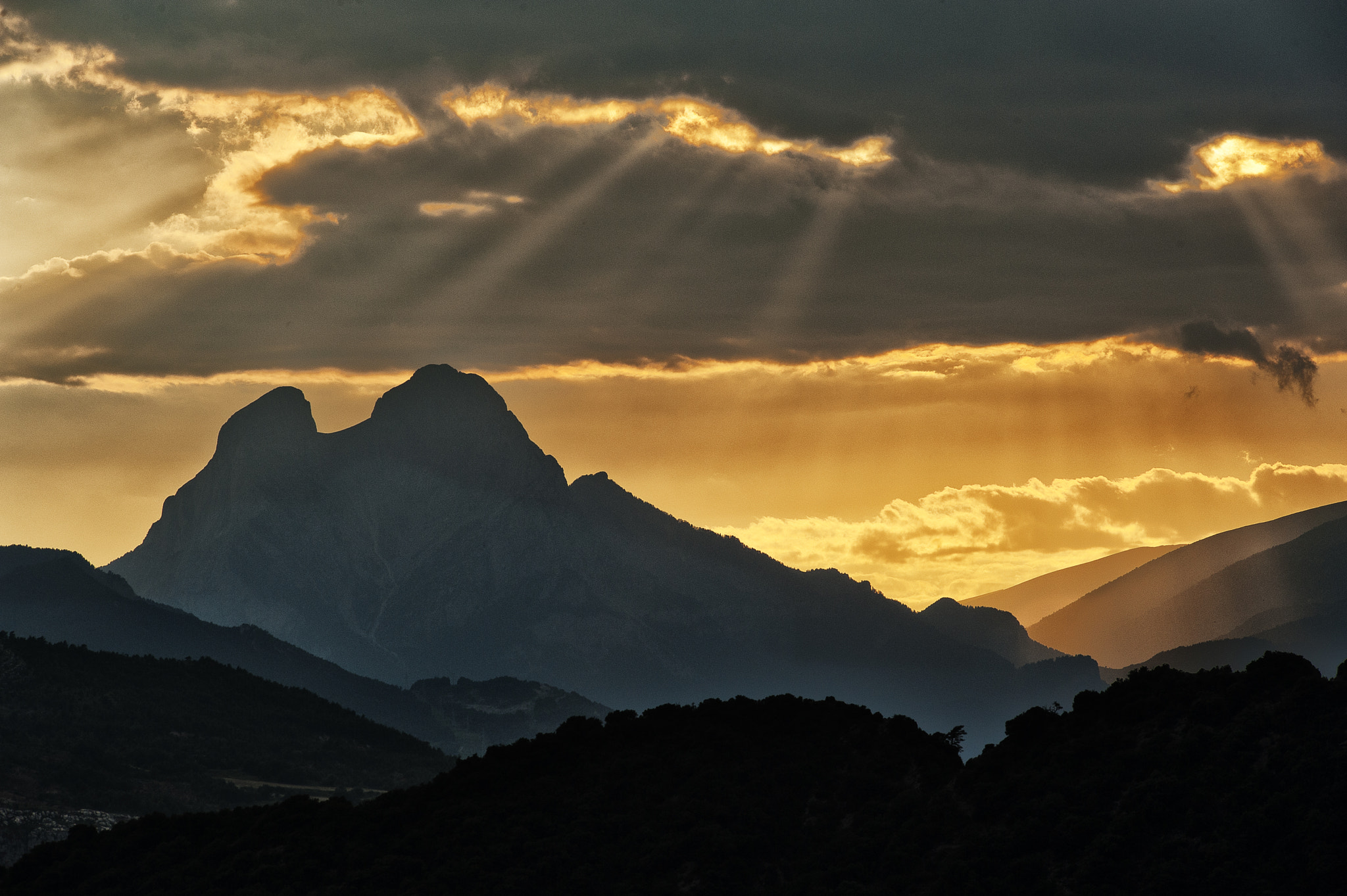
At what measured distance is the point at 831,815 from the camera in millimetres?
104062

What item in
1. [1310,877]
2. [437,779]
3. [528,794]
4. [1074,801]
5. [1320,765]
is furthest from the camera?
[437,779]

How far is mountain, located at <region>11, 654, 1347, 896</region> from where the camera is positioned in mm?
84438

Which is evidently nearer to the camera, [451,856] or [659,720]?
[451,856]

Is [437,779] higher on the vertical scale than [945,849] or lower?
higher

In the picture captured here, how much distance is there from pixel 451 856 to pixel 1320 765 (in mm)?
55622

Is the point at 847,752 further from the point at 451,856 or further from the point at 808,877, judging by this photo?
the point at 451,856

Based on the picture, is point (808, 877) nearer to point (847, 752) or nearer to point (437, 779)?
point (847, 752)

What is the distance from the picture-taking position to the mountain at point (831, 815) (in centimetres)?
8444

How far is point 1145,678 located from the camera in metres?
106

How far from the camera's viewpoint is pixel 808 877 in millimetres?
95500

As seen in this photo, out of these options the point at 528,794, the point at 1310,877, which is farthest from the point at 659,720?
the point at 1310,877

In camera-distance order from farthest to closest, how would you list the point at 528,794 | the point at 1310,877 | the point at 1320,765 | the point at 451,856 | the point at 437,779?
the point at 437,779 → the point at 528,794 → the point at 451,856 → the point at 1320,765 → the point at 1310,877

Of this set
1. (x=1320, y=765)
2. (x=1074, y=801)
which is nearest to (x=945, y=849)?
(x=1074, y=801)

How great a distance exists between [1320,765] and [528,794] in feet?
180
